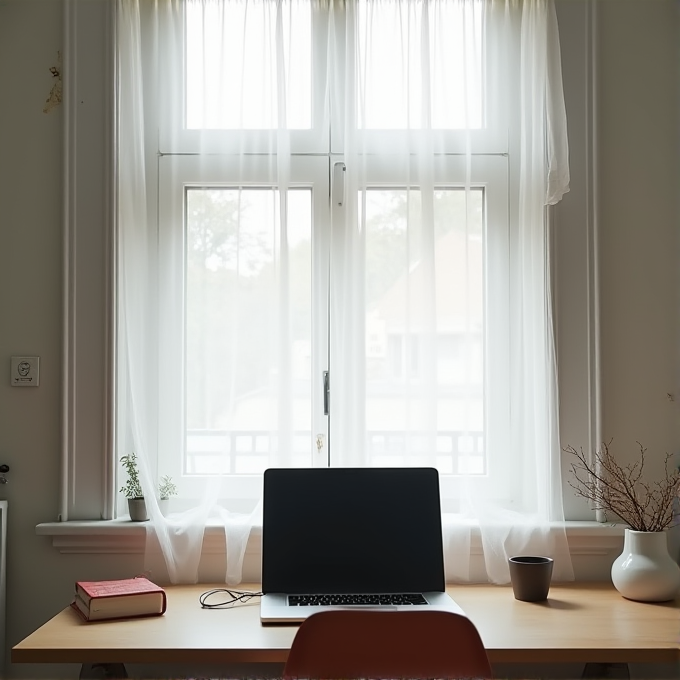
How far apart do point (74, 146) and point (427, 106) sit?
3.13 feet

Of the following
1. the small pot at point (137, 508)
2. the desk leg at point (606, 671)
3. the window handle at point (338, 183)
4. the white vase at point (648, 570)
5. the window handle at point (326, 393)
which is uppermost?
the window handle at point (338, 183)

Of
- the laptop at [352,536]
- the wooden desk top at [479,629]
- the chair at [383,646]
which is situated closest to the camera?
the chair at [383,646]

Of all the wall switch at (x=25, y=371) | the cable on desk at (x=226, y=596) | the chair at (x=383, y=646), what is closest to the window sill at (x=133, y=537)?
the cable on desk at (x=226, y=596)

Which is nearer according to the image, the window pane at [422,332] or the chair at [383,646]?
the chair at [383,646]

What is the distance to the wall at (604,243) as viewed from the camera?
2.20m

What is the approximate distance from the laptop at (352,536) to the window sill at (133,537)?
0.23m

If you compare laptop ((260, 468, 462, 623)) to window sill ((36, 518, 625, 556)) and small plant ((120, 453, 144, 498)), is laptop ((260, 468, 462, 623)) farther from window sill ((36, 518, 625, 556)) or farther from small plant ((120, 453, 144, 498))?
small plant ((120, 453, 144, 498))

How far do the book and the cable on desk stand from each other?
123 mm

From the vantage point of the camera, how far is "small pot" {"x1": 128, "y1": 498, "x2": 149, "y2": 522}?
2.17 meters

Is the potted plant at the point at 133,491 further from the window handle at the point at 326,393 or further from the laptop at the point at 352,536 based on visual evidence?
the window handle at the point at 326,393

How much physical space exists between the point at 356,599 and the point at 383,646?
482mm

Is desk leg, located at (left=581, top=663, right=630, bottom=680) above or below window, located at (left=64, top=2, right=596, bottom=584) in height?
below

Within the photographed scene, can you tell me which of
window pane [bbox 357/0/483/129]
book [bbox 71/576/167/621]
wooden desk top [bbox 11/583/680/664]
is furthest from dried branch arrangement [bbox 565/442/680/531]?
book [bbox 71/576/167/621]

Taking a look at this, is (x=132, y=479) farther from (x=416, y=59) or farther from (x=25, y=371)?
(x=416, y=59)
